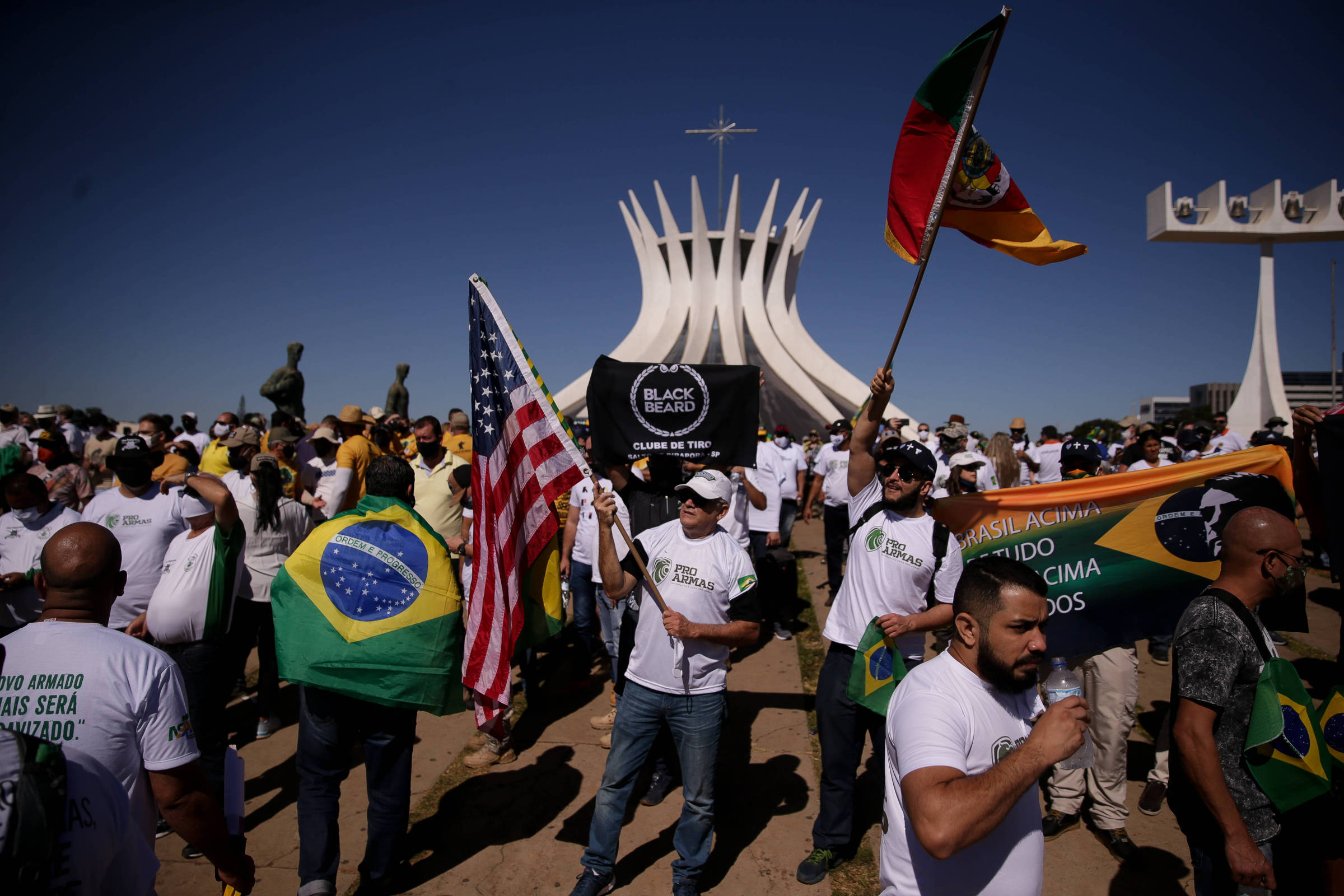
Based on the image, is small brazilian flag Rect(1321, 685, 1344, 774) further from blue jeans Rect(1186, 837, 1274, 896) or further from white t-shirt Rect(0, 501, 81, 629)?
white t-shirt Rect(0, 501, 81, 629)

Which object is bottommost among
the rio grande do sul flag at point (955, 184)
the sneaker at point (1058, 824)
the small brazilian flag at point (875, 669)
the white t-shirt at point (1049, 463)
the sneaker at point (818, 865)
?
the sneaker at point (1058, 824)

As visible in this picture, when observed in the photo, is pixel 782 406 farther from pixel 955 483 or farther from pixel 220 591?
pixel 220 591

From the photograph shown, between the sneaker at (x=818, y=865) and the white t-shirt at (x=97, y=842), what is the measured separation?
2.41m

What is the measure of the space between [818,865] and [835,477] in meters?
5.01

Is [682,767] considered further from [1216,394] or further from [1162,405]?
[1162,405]

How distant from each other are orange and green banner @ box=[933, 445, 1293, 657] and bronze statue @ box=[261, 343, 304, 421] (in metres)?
11.3

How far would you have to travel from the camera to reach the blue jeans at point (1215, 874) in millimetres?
1912

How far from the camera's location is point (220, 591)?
3.33 meters

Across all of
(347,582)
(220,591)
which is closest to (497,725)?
(347,582)

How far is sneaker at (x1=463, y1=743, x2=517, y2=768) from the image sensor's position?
12.9 ft

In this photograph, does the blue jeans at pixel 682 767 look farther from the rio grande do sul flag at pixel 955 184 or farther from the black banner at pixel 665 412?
the rio grande do sul flag at pixel 955 184

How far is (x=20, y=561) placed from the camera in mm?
3715

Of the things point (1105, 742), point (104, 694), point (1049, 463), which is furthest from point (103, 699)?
point (1049, 463)

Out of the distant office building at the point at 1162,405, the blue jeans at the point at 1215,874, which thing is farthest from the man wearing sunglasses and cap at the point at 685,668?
the distant office building at the point at 1162,405
